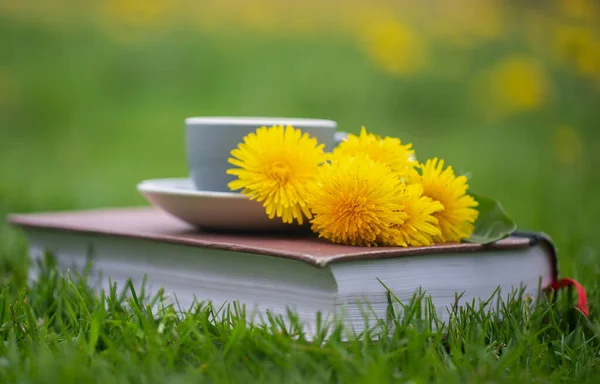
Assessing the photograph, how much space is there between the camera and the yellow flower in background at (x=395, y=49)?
4.95 metres

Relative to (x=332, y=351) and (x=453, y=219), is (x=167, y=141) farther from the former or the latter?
(x=332, y=351)

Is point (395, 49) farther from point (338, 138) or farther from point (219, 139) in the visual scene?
point (219, 139)

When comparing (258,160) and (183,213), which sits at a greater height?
(258,160)

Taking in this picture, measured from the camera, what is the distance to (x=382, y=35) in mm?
5000

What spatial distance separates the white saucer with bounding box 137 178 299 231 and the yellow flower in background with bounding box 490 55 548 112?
9.95ft

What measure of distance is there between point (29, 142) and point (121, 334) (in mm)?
3239

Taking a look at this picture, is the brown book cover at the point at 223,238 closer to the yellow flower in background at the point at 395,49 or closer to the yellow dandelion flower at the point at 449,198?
the yellow dandelion flower at the point at 449,198

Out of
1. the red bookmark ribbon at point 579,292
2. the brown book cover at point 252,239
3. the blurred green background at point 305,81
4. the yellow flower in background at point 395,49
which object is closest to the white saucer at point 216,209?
the brown book cover at point 252,239

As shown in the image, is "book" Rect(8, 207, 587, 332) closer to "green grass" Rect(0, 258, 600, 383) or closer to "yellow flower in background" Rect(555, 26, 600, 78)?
"green grass" Rect(0, 258, 600, 383)

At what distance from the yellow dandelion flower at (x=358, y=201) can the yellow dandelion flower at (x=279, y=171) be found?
0.04 m

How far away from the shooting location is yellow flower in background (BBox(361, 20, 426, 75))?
495cm

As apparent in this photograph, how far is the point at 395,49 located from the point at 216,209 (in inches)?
143

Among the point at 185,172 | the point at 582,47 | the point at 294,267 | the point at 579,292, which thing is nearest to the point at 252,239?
the point at 294,267

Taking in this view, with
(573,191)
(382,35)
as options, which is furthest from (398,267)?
(382,35)
